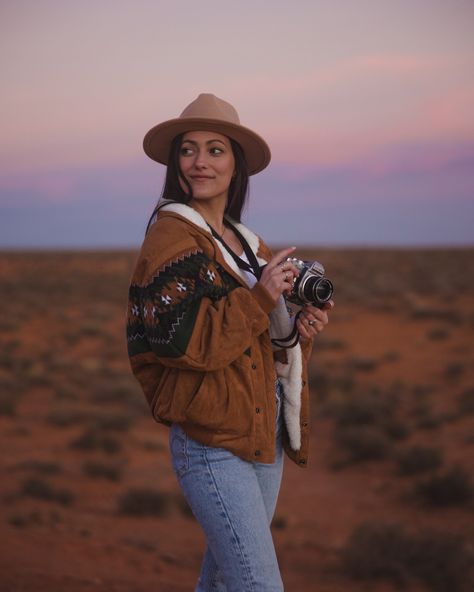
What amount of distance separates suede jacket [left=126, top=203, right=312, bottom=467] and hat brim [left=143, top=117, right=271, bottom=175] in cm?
34

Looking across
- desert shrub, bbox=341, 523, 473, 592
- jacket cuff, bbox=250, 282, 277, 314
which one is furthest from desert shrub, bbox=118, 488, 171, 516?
jacket cuff, bbox=250, 282, 277, 314

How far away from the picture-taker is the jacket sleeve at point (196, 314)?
77.2 inches

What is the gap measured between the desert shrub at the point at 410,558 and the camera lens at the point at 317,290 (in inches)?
150

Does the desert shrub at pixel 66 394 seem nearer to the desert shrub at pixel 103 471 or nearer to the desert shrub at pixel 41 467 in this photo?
the desert shrub at pixel 41 467

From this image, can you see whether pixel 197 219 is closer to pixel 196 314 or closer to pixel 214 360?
pixel 196 314

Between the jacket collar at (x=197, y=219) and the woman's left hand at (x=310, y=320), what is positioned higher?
the jacket collar at (x=197, y=219)

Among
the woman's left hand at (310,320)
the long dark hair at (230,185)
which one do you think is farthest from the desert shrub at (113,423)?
the woman's left hand at (310,320)

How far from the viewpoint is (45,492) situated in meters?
6.94

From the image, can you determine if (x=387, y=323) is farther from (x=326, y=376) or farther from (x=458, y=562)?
(x=458, y=562)

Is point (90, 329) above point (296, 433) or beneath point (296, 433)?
beneath

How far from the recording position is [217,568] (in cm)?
226

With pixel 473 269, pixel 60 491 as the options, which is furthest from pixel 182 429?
pixel 473 269

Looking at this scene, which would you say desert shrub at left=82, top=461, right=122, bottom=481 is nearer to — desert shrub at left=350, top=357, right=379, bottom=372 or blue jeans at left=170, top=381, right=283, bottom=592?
blue jeans at left=170, top=381, right=283, bottom=592

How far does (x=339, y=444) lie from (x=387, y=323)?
11309 mm
